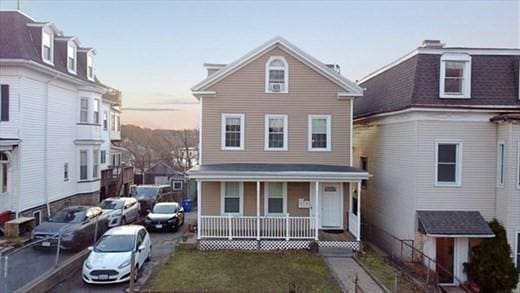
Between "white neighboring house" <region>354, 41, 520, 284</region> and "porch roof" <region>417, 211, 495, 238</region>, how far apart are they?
0.12ft

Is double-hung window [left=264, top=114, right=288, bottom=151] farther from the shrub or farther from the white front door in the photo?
the shrub

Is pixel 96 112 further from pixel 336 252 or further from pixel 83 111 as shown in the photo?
pixel 336 252

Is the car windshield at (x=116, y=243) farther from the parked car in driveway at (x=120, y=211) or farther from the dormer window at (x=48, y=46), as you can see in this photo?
the dormer window at (x=48, y=46)

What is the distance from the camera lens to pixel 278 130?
19719mm

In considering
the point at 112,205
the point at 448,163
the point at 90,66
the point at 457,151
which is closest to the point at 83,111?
the point at 90,66

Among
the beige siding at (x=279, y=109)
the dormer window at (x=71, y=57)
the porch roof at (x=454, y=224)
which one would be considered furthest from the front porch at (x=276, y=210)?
the dormer window at (x=71, y=57)

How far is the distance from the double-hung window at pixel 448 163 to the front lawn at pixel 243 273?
618 centimetres

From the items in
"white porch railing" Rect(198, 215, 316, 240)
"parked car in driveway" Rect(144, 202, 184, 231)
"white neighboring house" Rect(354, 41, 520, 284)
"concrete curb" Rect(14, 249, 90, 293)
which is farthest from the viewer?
"parked car in driveway" Rect(144, 202, 184, 231)

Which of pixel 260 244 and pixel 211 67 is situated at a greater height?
pixel 211 67

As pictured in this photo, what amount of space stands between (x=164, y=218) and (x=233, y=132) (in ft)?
19.0

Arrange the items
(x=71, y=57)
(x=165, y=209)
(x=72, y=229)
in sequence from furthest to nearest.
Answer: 1. (x=71, y=57)
2. (x=165, y=209)
3. (x=72, y=229)

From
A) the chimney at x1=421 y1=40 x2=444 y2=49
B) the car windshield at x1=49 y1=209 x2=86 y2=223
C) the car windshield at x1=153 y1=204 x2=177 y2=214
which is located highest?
the chimney at x1=421 y1=40 x2=444 y2=49

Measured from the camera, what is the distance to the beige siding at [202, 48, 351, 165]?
768 inches

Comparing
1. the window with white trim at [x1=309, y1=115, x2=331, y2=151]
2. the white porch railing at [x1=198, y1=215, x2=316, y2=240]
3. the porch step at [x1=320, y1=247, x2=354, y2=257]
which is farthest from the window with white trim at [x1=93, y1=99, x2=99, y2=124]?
the porch step at [x1=320, y1=247, x2=354, y2=257]
